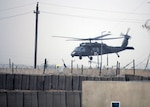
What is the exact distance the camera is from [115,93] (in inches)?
345

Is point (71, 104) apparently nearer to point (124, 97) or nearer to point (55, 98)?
point (55, 98)

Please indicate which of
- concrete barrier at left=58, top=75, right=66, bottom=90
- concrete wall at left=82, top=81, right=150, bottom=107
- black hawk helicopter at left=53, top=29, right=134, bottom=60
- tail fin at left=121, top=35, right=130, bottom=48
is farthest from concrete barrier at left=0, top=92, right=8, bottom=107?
tail fin at left=121, top=35, right=130, bottom=48

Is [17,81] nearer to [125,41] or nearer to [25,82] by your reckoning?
→ [25,82]

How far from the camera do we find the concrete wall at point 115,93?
28.3 feet

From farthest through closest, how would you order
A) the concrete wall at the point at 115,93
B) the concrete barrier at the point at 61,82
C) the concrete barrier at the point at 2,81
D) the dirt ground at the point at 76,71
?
the dirt ground at the point at 76,71 < the concrete barrier at the point at 61,82 < the concrete barrier at the point at 2,81 < the concrete wall at the point at 115,93

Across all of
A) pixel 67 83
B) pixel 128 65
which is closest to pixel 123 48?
pixel 128 65

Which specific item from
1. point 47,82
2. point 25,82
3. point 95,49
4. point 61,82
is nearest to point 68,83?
point 61,82

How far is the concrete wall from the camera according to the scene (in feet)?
28.3

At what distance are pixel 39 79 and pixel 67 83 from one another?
1.18 m

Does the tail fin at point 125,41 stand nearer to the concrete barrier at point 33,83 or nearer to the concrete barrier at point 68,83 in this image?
the concrete barrier at point 68,83

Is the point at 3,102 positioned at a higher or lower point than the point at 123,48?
lower

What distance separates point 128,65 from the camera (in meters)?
17.4

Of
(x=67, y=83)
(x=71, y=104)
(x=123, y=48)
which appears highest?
(x=123, y=48)

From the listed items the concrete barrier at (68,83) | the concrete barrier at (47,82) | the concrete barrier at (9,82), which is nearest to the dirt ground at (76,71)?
the concrete barrier at (68,83)
